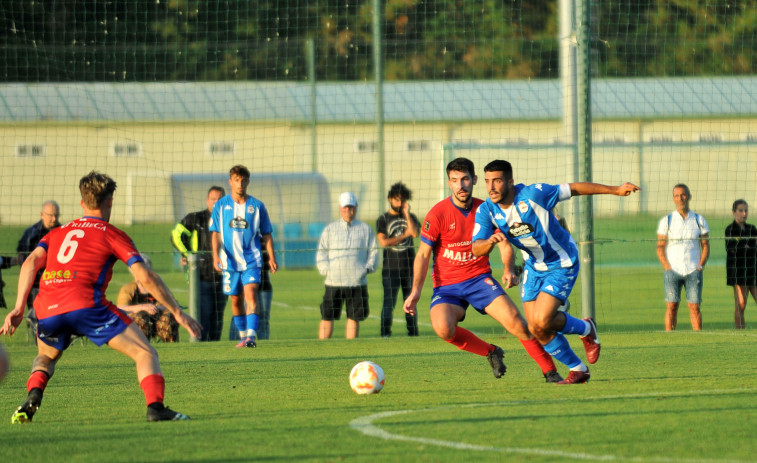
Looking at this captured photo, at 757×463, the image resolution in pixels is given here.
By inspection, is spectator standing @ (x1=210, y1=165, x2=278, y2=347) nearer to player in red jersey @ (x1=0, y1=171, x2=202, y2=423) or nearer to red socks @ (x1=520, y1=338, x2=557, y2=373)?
red socks @ (x1=520, y1=338, x2=557, y2=373)

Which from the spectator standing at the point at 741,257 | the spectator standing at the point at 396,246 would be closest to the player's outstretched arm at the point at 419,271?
the spectator standing at the point at 396,246

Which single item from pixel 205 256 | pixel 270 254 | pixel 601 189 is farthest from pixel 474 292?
pixel 205 256

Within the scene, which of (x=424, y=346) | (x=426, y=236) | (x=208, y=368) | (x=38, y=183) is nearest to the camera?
(x=426, y=236)

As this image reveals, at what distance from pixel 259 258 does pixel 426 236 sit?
A: 3.99m

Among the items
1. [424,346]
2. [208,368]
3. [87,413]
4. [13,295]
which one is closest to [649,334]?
[424,346]

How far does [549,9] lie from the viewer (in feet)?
142

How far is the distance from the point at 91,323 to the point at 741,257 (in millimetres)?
9991

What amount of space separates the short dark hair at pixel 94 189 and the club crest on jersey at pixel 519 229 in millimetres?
3193

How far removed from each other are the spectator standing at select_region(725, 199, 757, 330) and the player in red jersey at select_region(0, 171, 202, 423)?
31.1 feet

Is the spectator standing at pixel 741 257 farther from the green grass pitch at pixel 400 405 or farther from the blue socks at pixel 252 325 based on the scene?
the blue socks at pixel 252 325

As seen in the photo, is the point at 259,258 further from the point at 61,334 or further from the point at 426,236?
the point at 61,334

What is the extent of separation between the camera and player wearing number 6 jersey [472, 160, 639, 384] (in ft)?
27.4

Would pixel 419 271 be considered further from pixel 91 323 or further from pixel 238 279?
→ pixel 238 279

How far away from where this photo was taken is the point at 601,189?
819cm
